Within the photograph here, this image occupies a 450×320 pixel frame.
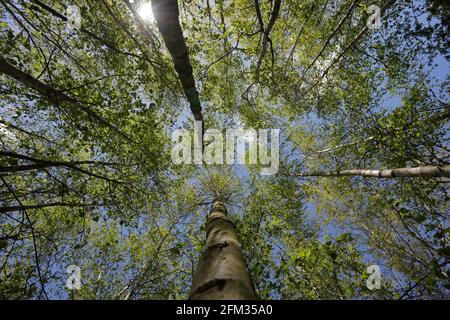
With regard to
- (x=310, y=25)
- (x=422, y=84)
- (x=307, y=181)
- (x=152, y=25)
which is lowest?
(x=307, y=181)

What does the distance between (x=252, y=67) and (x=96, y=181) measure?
24.8 ft

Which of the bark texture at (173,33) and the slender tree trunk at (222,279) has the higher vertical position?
the bark texture at (173,33)

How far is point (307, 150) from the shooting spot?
13.2 metres

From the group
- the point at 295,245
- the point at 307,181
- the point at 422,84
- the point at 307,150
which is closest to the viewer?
the point at 422,84

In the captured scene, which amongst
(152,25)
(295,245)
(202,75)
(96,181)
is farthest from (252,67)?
(295,245)

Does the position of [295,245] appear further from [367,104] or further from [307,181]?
[367,104]

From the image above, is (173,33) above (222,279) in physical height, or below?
above

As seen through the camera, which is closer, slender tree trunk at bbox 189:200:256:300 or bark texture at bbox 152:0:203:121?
slender tree trunk at bbox 189:200:256:300

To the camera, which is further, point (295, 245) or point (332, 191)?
point (332, 191)

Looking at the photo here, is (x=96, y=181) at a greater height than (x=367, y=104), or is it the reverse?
(x=367, y=104)

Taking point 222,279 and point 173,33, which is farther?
point 173,33

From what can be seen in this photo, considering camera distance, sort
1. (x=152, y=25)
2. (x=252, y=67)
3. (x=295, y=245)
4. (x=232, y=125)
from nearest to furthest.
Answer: (x=152, y=25) < (x=252, y=67) < (x=295, y=245) < (x=232, y=125)

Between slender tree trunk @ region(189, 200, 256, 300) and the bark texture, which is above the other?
the bark texture

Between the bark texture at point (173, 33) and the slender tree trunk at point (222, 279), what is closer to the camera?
the slender tree trunk at point (222, 279)
